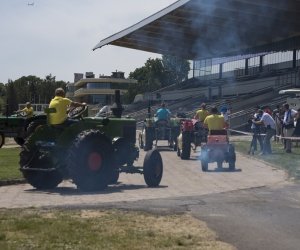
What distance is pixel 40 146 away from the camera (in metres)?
11.5

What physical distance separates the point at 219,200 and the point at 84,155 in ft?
8.75

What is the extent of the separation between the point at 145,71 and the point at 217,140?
9071 centimetres

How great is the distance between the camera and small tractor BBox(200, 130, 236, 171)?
1528 centimetres

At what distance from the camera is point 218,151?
15375 millimetres

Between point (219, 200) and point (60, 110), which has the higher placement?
point (60, 110)

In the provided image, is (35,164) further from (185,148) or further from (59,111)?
(185,148)

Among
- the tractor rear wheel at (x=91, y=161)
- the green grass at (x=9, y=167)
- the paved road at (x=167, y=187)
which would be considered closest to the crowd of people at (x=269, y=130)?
the paved road at (x=167, y=187)

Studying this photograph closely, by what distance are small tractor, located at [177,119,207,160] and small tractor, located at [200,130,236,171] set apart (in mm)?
3132

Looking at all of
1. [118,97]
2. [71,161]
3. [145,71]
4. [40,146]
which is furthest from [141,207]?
[145,71]

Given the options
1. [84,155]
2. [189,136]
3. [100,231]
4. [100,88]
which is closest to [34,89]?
[100,88]

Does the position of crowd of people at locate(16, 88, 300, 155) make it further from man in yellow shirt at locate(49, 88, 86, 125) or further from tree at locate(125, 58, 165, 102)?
tree at locate(125, 58, 165, 102)

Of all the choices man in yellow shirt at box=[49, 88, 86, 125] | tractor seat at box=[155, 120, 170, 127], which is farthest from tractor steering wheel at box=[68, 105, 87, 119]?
tractor seat at box=[155, 120, 170, 127]

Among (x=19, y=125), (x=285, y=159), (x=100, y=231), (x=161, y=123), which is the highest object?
(x=161, y=123)

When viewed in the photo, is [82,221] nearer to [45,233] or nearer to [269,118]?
[45,233]
